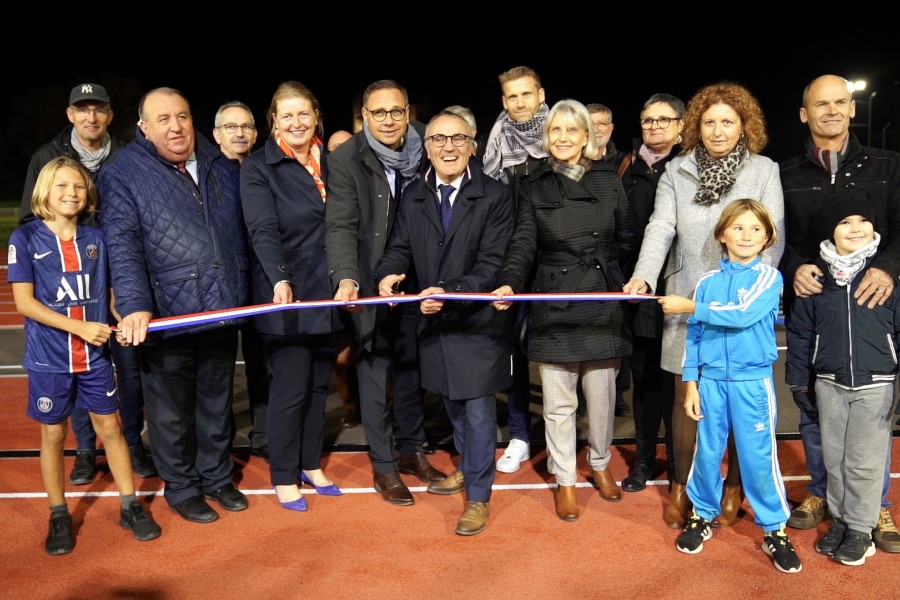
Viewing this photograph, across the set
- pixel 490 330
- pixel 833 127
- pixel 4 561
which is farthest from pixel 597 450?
pixel 4 561

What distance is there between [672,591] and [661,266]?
1.64 m

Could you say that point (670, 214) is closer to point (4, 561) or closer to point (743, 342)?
point (743, 342)

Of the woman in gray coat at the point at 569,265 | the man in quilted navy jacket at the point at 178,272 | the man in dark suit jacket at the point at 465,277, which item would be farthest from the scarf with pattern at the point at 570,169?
the man in quilted navy jacket at the point at 178,272

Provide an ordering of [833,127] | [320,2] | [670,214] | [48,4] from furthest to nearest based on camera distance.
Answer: [48,4] < [320,2] < [670,214] < [833,127]

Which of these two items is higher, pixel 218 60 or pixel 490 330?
pixel 218 60

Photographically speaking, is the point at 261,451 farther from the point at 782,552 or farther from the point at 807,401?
the point at 807,401

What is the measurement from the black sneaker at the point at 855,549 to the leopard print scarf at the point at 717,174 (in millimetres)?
1740

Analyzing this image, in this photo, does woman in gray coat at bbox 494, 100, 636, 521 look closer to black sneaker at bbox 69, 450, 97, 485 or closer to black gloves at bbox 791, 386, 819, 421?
black gloves at bbox 791, 386, 819, 421

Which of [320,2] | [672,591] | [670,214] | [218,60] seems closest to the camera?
[672,591]

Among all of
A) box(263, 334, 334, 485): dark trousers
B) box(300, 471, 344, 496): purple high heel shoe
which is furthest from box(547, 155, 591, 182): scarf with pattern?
box(300, 471, 344, 496): purple high heel shoe

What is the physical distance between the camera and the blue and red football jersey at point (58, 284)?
4125 mm

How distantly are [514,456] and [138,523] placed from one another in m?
2.30

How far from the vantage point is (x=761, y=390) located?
3914 mm

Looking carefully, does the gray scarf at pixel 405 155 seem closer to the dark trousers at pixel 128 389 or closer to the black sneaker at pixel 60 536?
the dark trousers at pixel 128 389
